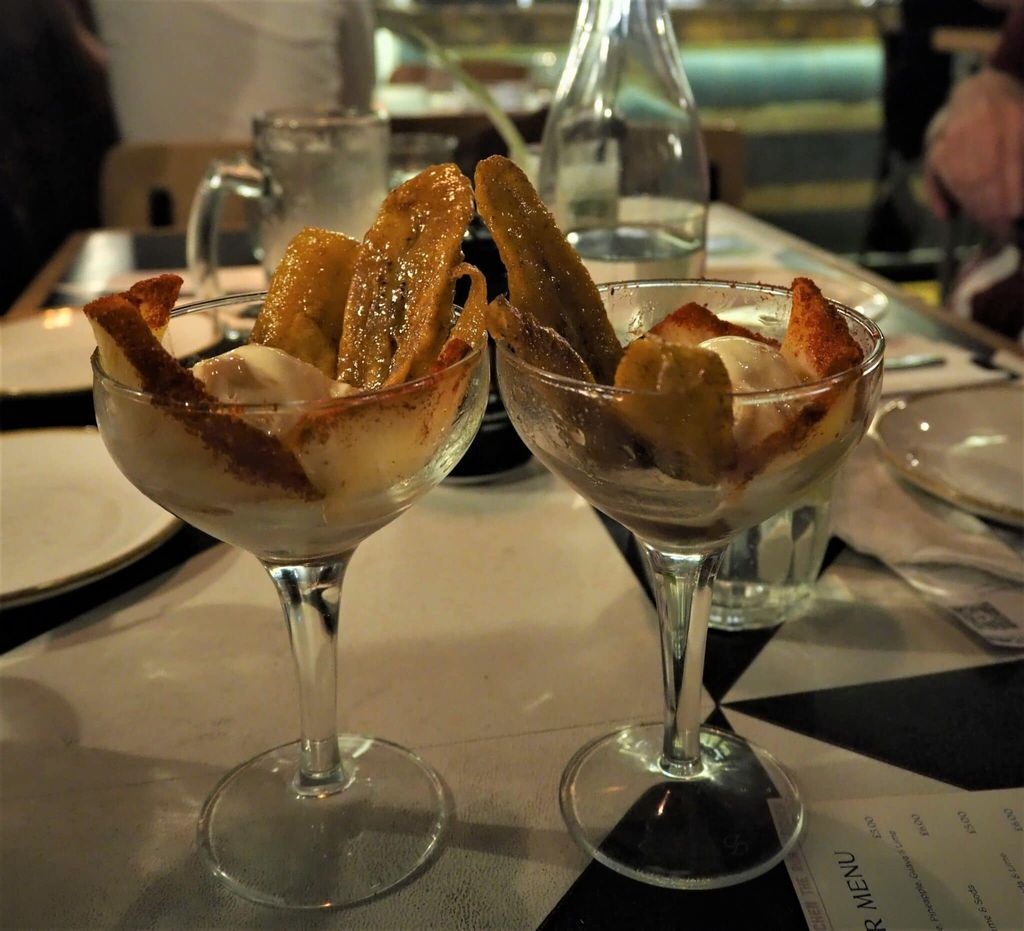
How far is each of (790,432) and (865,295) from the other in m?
0.62

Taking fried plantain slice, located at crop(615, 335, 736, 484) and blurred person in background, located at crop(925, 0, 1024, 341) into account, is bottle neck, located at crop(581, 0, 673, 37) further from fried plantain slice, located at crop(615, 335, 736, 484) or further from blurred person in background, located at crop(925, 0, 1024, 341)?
blurred person in background, located at crop(925, 0, 1024, 341)

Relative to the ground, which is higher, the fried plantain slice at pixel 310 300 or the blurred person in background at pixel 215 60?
the blurred person in background at pixel 215 60

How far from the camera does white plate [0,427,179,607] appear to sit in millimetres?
528

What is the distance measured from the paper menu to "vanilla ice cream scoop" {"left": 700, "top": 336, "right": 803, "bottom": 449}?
17cm

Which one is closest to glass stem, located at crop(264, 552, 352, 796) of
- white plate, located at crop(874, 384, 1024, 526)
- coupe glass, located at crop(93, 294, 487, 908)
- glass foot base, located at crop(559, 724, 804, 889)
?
coupe glass, located at crop(93, 294, 487, 908)

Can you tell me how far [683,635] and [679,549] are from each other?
46 mm

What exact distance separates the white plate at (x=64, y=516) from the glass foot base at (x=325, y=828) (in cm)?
16

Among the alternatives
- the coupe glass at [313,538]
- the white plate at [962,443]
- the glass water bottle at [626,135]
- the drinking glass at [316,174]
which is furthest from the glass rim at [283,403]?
the drinking glass at [316,174]

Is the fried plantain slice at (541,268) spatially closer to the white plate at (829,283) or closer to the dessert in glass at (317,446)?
the dessert in glass at (317,446)

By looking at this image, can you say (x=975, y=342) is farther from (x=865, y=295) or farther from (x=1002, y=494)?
(x=1002, y=494)

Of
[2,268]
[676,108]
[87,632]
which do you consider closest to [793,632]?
[87,632]

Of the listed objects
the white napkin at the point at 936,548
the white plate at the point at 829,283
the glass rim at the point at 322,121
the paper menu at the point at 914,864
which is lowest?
the paper menu at the point at 914,864

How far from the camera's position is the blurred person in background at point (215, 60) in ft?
6.61

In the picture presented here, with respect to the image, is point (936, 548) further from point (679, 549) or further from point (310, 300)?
point (310, 300)
